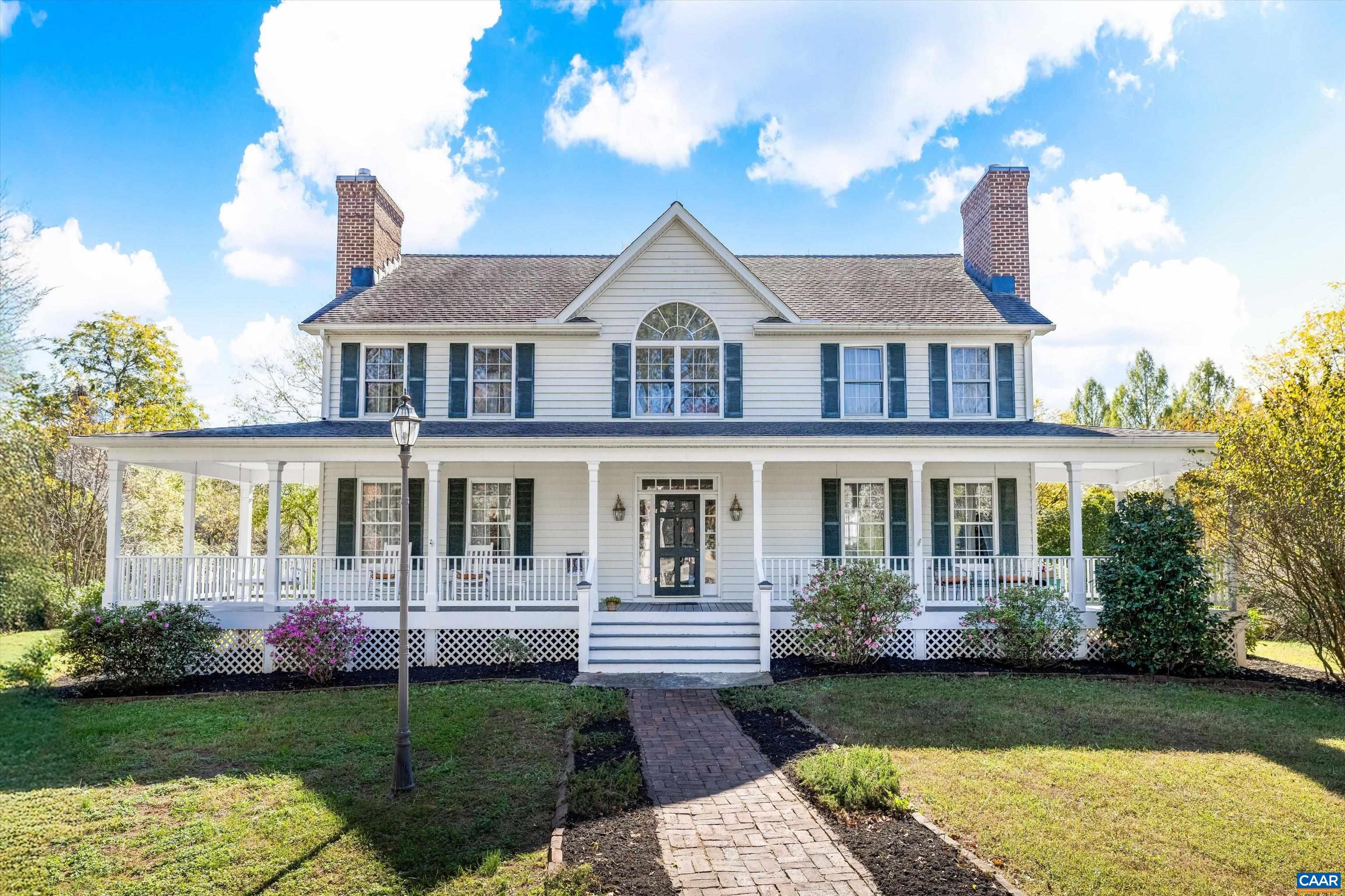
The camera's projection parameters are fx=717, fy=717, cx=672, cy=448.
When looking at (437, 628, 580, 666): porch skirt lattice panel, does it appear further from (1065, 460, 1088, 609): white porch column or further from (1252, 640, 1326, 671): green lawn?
(1252, 640, 1326, 671): green lawn

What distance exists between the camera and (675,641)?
12352mm

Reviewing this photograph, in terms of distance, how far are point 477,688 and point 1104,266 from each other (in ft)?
111

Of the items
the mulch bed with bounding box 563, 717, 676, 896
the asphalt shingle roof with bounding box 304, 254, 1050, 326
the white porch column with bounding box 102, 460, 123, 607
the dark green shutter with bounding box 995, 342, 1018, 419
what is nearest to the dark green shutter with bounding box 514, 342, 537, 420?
the asphalt shingle roof with bounding box 304, 254, 1050, 326

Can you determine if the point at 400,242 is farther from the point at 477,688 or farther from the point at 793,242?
the point at 477,688

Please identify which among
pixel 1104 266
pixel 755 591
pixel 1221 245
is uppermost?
pixel 1104 266

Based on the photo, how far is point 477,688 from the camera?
35.5 ft

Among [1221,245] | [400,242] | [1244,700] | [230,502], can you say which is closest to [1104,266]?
[1221,245]

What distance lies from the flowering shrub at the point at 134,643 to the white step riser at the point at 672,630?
21.3 feet

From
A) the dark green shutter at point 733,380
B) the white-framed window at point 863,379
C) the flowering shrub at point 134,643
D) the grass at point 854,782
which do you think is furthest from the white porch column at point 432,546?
the white-framed window at point 863,379

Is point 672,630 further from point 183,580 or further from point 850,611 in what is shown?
point 183,580

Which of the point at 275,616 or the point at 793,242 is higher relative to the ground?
the point at 793,242

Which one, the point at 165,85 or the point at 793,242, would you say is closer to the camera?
the point at 165,85

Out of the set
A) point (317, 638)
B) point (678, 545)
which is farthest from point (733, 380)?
point (317, 638)

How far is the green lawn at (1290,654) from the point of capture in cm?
1322
